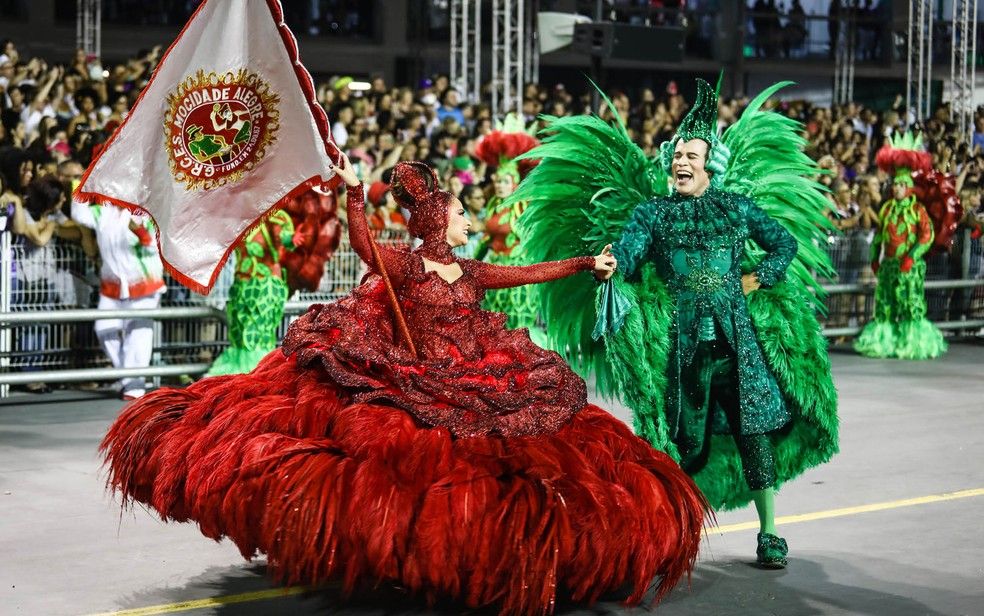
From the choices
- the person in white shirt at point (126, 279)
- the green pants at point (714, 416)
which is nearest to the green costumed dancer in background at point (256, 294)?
the person in white shirt at point (126, 279)

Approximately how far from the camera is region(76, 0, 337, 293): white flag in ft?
18.9

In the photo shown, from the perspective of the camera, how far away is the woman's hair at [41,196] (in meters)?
10.5

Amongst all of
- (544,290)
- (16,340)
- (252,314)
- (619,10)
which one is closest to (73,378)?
(16,340)

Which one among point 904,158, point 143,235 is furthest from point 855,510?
point 904,158

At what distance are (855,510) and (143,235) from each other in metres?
5.42

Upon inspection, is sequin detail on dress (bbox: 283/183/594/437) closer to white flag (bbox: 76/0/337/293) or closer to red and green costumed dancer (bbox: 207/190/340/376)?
white flag (bbox: 76/0/337/293)

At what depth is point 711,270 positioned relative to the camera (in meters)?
6.12

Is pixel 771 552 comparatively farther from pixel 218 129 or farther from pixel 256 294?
pixel 256 294

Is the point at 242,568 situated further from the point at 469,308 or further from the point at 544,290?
the point at 544,290

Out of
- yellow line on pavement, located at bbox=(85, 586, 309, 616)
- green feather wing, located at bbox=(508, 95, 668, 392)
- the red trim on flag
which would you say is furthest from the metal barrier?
yellow line on pavement, located at bbox=(85, 586, 309, 616)

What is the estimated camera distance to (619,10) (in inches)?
845

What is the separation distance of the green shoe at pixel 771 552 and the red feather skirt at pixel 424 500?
804 millimetres

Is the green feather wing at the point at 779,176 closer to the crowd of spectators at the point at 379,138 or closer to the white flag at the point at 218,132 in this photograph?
the crowd of spectators at the point at 379,138

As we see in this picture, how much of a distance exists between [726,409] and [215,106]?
7.86ft
